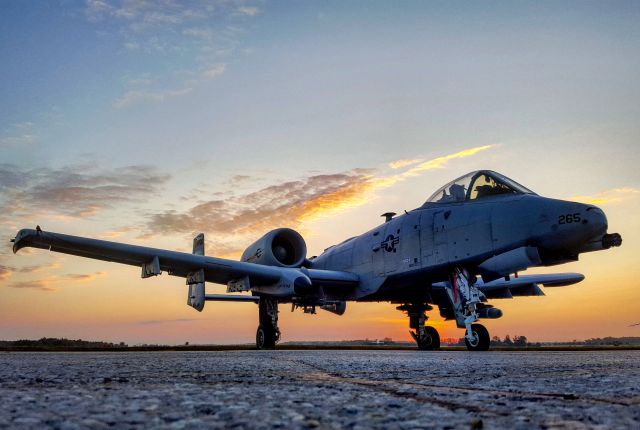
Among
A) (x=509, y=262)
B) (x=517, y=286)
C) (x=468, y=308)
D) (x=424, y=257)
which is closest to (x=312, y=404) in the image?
(x=509, y=262)

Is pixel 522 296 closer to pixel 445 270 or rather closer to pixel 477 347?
pixel 445 270

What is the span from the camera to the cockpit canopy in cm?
1234

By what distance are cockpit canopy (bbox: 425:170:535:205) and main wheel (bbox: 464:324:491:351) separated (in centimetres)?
324

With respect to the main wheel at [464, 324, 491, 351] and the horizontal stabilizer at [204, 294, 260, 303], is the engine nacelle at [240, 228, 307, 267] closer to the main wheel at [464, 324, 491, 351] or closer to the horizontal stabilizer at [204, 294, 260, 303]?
the horizontal stabilizer at [204, 294, 260, 303]

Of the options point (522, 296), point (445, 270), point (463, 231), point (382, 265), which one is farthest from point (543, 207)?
point (522, 296)

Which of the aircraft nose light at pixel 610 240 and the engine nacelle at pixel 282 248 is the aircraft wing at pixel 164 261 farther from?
the aircraft nose light at pixel 610 240

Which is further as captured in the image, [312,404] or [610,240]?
[610,240]

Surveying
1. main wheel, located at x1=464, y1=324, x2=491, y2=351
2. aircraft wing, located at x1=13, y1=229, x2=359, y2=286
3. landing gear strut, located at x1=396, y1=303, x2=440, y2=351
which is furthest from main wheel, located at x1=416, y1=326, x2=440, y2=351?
main wheel, located at x1=464, y1=324, x2=491, y2=351

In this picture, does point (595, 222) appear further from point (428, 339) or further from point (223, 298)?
point (223, 298)

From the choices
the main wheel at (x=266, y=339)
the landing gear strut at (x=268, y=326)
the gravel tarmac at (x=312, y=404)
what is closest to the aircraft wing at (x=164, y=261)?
the landing gear strut at (x=268, y=326)

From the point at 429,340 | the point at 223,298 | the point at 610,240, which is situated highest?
the point at 610,240

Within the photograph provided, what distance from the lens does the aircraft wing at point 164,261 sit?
12.4 meters

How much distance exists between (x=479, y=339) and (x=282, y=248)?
866 centimetres

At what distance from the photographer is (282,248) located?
18234 mm
